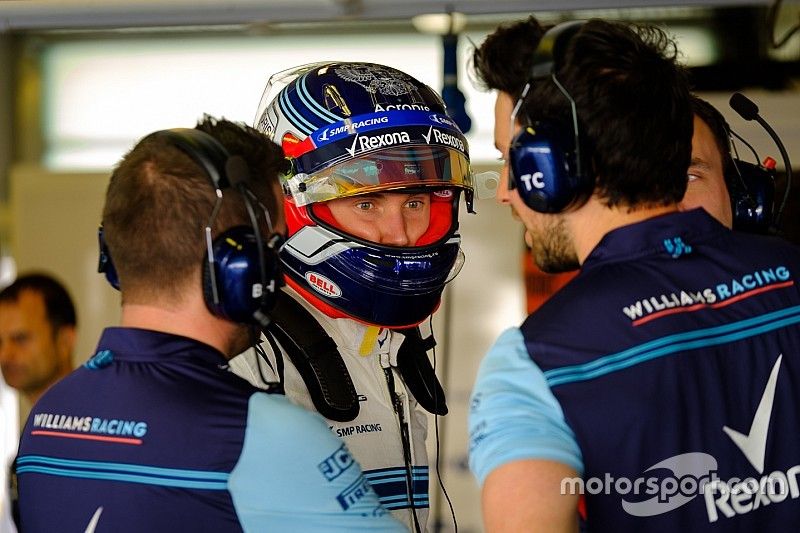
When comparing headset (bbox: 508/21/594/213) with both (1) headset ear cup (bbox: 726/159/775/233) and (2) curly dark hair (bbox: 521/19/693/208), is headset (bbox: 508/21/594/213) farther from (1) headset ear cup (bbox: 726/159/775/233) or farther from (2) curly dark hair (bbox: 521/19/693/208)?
(1) headset ear cup (bbox: 726/159/775/233)

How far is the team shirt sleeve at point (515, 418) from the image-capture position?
1265mm

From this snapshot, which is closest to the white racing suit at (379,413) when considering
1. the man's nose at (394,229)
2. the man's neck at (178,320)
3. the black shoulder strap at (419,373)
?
the black shoulder strap at (419,373)

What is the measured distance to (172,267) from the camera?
1453mm

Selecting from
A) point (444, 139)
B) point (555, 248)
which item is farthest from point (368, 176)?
point (555, 248)

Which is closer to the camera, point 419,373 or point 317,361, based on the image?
point 317,361

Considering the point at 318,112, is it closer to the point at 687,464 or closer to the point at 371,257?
the point at 371,257

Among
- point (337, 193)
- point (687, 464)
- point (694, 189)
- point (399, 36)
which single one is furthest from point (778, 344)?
point (399, 36)

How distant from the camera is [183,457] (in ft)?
4.37

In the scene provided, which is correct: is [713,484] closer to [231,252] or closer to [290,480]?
[290,480]

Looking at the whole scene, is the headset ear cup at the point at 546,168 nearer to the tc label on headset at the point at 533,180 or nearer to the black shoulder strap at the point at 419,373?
the tc label on headset at the point at 533,180

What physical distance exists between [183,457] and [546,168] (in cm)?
57

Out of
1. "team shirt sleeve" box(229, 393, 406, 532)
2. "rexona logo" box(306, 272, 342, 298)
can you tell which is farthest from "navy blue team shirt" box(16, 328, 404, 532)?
"rexona logo" box(306, 272, 342, 298)

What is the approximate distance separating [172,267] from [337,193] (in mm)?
680

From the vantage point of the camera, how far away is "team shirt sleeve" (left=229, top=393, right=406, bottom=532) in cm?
133
